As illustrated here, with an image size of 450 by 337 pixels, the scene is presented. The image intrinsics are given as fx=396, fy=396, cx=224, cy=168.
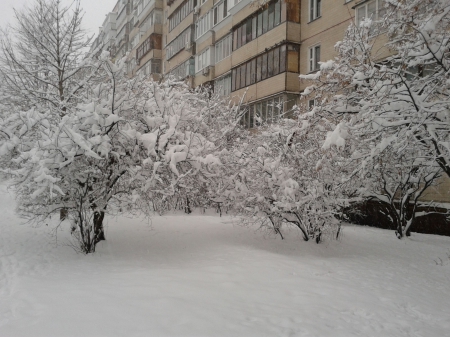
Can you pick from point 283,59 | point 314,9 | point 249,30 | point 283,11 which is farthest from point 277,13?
point 283,59

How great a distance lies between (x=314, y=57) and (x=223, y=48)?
8.60 meters

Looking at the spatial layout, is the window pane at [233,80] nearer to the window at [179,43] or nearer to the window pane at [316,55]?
the window pane at [316,55]

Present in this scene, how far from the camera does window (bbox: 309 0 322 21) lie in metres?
19.3

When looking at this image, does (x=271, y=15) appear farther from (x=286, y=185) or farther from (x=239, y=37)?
(x=286, y=185)

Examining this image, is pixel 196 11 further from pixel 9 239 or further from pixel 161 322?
pixel 161 322

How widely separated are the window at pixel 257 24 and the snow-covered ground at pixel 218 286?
1287 centimetres

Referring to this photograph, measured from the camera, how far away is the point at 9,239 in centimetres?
1077

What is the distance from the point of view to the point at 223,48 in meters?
26.4

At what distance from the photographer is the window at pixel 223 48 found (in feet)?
84.1

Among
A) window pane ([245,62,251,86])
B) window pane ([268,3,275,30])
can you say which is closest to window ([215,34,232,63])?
window pane ([245,62,251,86])

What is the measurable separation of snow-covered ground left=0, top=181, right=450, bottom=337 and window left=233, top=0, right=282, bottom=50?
12865 mm

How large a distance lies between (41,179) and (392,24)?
266 inches

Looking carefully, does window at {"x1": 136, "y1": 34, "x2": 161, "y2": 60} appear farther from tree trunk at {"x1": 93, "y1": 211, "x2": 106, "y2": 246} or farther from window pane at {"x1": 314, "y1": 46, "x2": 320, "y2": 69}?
tree trunk at {"x1": 93, "y1": 211, "x2": 106, "y2": 246}

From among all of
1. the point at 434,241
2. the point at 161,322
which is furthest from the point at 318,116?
the point at 434,241
